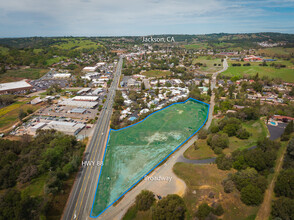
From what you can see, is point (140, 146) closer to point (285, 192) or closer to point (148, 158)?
point (148, 158)

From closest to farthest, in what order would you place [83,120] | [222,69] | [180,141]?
[180,141] → [83,120] → [222,69]

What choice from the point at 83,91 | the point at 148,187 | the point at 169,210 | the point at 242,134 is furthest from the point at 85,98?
the point at 242,134

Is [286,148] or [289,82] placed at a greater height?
[289,82]

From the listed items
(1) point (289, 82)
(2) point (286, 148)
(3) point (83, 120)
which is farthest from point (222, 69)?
(3) point (83, 120)

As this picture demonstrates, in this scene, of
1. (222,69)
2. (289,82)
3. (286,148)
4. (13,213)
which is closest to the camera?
(13,213)

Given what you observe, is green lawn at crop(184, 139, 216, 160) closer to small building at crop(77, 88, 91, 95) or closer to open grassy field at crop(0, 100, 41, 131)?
open grassy field at crop(0, 100, 41, 131)

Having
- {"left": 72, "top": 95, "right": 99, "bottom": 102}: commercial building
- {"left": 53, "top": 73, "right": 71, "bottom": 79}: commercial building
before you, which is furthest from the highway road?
{"left": 53, "top": 73, "right": 71, "bottom": 79}: commercial building

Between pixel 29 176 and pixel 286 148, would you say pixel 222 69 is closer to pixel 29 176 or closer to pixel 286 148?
pixel 286 148
